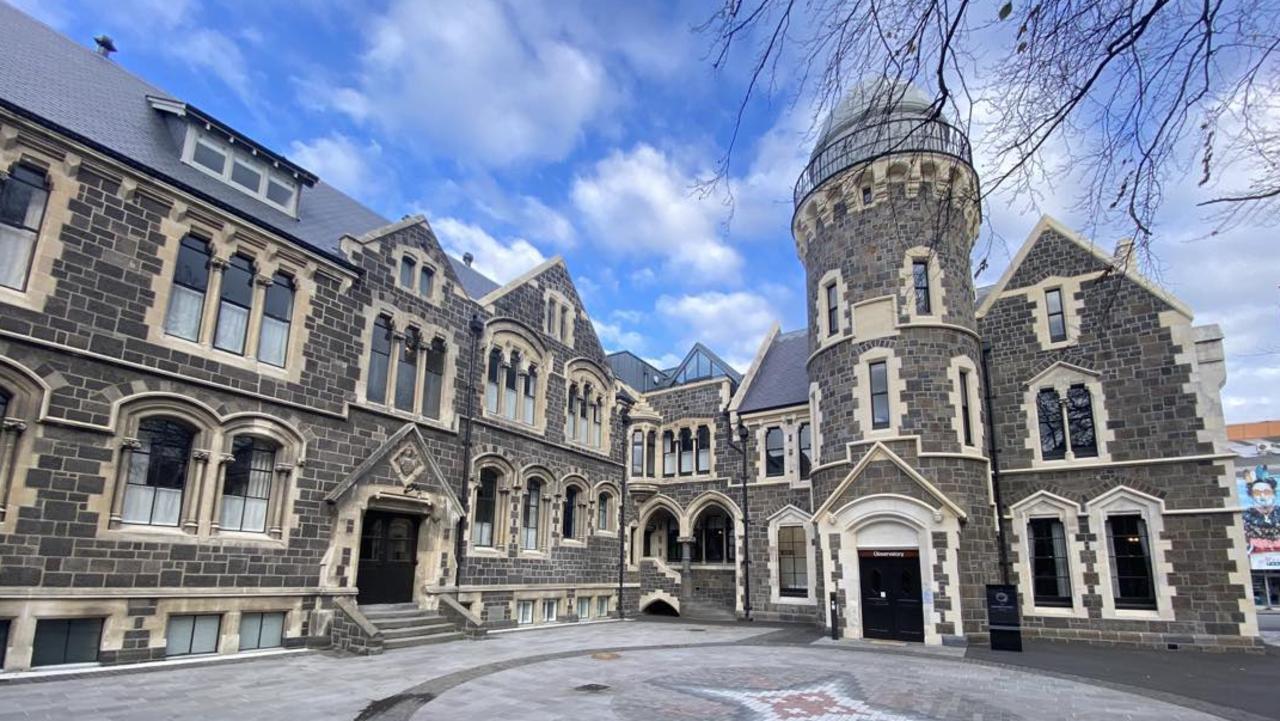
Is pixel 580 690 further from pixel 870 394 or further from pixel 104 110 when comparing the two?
pixel 104 110

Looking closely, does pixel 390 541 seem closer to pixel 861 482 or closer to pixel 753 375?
pixel 861 482

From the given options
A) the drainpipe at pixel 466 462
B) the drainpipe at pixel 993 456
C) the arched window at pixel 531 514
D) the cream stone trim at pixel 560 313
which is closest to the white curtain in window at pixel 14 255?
the drainpipe at pixel 466 462

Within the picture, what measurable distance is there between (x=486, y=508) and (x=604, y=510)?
6095mm

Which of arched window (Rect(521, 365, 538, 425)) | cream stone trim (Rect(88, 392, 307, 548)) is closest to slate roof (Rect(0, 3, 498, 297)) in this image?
cream stone trim (Rect(88, 392, 307, 548))

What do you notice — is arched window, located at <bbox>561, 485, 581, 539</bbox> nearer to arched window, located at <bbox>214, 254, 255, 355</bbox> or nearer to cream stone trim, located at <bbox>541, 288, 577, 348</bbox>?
cream stone trim, located at <bbox>541, 288, 577, 348</bbox>

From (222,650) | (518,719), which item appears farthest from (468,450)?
(518,719)

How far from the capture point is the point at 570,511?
2275 centimetres

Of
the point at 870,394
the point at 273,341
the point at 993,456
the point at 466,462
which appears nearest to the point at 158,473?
the point at 273,341

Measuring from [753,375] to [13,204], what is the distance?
73.3 ft

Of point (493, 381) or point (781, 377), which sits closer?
point (493, 381)

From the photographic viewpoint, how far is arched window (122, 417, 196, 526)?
11.8m

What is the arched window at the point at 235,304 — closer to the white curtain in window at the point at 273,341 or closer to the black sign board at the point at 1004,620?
the white curtain in window at the point at 273,341

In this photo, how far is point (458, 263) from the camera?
23.5 m

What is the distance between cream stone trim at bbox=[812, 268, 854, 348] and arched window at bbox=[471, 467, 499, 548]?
Answer: 10459 millimetres
